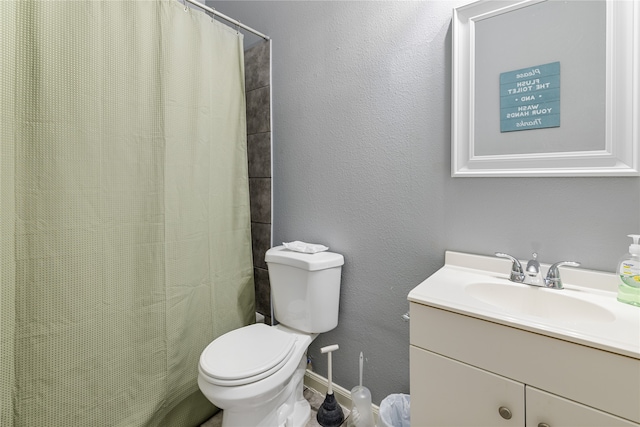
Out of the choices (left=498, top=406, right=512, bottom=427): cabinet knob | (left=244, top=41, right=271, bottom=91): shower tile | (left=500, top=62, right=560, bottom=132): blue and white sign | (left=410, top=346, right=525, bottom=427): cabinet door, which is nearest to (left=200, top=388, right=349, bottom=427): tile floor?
(left=410, top=346, right=525, bottom=427): cabinet door

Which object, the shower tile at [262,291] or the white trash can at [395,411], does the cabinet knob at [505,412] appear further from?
the shower tile at [262,291]

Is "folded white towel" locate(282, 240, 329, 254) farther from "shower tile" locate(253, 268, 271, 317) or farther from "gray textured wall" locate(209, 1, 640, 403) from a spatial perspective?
"shower tile" locate(253, 268, 271, 317)

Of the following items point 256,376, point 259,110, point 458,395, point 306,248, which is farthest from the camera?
point 259,110

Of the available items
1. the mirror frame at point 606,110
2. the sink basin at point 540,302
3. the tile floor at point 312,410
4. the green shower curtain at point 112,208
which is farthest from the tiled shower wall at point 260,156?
the sink basin at point 540,302

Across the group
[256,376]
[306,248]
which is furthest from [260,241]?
[256,376]

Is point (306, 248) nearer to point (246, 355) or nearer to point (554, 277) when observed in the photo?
point (246, 355)

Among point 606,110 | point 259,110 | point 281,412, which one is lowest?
point 281,412

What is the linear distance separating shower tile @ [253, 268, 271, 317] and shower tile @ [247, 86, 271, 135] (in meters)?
0.85

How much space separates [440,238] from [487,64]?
655 millimetres

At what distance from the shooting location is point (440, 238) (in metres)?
1.20

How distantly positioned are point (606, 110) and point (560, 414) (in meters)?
0.85

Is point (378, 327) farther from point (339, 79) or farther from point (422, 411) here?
point (339, 79)

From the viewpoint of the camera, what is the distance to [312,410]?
1.50 meters

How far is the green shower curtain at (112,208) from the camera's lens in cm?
97
